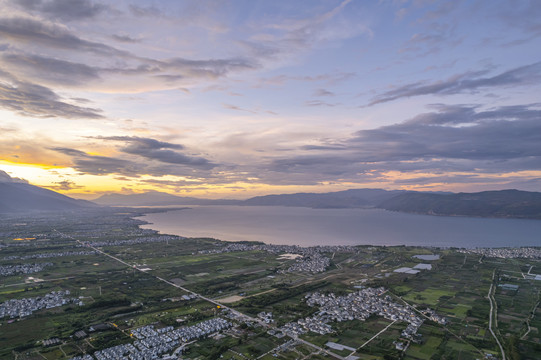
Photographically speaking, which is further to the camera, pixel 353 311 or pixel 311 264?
pixel 311 264

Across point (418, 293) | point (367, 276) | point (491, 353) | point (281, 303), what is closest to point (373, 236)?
point (367, 276)

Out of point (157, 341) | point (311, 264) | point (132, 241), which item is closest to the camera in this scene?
point (157, 341)

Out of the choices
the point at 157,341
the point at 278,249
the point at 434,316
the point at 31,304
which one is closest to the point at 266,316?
the point at 157,341

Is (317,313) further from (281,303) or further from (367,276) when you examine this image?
(367,276)

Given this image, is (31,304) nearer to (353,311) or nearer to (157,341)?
(157,341)

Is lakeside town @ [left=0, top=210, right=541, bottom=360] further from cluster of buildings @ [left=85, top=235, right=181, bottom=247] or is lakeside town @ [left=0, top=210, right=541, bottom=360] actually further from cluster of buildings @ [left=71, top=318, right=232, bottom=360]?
cluster of buildings @ [left=85, top=235, right=181, bottom=247]

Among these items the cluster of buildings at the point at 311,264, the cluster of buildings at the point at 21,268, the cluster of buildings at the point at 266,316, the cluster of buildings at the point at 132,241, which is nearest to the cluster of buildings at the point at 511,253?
the cluster of buildings at the point at 311,264

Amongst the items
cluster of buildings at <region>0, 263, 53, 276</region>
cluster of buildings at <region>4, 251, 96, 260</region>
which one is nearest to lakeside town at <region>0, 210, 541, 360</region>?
cluster of buildings at <region>0, 263, 53, 276</region>
